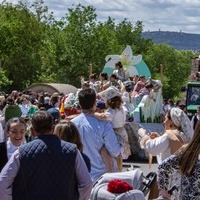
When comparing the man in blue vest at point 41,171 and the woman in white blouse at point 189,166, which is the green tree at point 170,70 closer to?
the man in blue vest at point 41,171

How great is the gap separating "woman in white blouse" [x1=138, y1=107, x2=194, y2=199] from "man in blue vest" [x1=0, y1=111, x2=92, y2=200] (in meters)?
2.02

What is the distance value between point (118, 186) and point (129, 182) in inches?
26.1

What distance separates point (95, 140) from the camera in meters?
8.55

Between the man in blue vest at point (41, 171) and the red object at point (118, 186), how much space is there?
0.60 meters

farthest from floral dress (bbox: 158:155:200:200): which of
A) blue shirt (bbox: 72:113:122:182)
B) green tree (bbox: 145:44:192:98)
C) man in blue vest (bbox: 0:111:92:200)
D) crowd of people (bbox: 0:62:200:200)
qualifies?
green tree (bbox: 145:44:192:98)

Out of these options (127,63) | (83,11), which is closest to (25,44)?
(83,11)

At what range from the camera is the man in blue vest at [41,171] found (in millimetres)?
6355

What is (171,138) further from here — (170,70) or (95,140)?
(170,70)

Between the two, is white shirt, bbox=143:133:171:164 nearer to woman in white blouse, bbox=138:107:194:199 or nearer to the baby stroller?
woman in white blouse, bbox=138:107:194:199

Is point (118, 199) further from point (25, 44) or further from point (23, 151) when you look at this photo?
point (25, 44)

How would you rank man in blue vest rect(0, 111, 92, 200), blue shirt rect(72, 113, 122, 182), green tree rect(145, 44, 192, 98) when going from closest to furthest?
man in blue vest rect(0, 111, 92, 200) < blue shirt rect(72, 113, 122, 182) < green tree rect(145, 44, 192, 98)

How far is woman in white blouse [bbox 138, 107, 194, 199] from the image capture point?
8.34 meters

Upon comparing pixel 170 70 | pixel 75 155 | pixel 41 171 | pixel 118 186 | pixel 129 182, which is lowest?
pixel 170 70

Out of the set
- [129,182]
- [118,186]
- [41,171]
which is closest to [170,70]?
[129,182]
